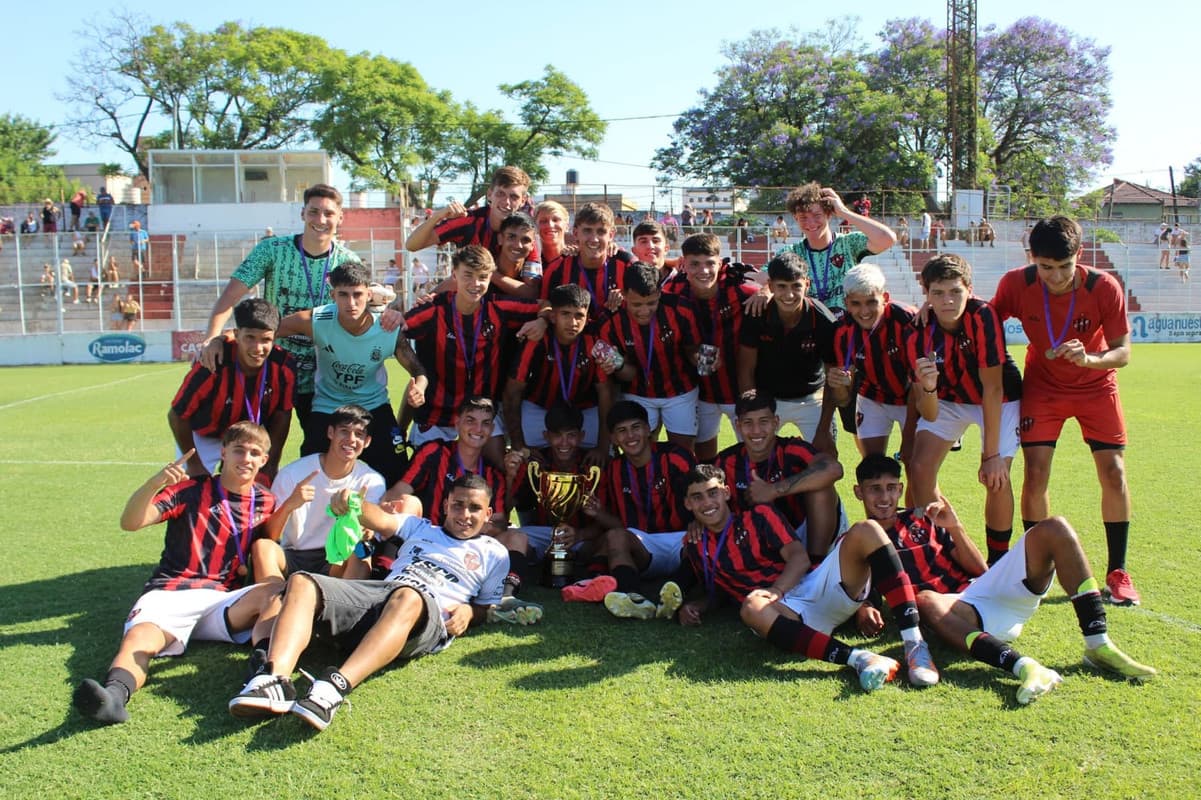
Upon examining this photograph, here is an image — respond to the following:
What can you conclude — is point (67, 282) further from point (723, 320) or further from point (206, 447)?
point (723, 320)

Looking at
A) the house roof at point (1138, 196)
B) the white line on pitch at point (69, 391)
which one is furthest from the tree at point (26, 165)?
the house roof at point (1138, 196)

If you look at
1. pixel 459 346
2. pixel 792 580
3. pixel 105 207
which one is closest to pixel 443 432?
pixel 459 346

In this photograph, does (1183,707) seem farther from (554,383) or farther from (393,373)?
(393,373)

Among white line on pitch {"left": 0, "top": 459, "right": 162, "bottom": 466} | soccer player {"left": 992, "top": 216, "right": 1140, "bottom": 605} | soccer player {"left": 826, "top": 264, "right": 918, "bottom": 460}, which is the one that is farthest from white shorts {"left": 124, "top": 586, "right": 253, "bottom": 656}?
white line on pitch {"left": 0, "top": 459, "right": 162, "bottom": 466}

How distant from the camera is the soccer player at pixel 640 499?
511 cm

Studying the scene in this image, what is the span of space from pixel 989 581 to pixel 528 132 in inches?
1674

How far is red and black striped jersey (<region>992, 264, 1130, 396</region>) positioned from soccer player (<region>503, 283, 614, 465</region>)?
2.31 m

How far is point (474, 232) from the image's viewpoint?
6238mm

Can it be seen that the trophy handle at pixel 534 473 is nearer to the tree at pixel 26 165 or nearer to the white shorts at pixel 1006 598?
the white shorts at pixel 1006 598

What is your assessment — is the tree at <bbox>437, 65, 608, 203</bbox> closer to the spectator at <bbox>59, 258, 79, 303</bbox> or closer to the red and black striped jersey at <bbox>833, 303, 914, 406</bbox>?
the spectator at <bbox>59, 258, 79, 303</bbox>

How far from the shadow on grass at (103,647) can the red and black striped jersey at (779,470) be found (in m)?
2.54

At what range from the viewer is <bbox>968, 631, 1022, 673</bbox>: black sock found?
3.62 meters

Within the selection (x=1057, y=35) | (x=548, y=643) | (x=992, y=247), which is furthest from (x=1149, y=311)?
(x=548, y=643)

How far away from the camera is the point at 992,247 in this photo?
30.0m
